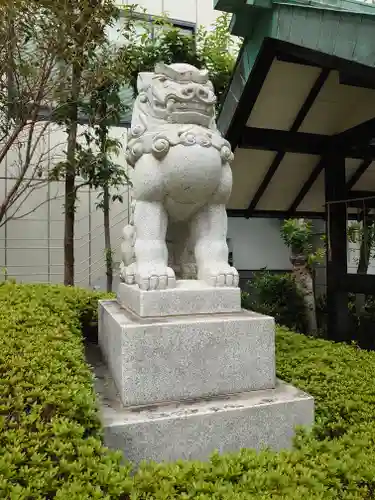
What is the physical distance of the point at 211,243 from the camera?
280cm

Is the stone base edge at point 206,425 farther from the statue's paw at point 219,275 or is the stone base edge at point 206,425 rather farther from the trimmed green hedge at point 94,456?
the statue's paw at point 219,275

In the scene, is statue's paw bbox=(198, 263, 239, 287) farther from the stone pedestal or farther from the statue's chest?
the statue's chest

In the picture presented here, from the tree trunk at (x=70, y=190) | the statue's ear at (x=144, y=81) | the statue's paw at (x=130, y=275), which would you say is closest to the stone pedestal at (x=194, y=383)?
the statue's paw at (x=130, y=275)

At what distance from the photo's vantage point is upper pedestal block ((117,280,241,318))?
244 centimetres

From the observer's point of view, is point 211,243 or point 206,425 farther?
point 211,243

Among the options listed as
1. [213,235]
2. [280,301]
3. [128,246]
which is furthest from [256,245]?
[213,235]

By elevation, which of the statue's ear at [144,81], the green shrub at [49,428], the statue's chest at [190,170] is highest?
the statue's ear at [144,81]

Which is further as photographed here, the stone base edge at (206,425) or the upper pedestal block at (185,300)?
the upper pedestal block at (185,300)

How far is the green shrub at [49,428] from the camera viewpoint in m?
1.42

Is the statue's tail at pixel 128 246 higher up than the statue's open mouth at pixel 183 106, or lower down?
lower down

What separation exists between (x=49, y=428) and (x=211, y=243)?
156 cm

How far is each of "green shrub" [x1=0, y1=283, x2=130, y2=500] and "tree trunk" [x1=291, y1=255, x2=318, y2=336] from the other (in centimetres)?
517

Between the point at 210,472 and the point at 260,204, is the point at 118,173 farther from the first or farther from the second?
the point at 210,472

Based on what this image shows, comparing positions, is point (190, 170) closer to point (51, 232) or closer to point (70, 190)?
point (70, 190)
